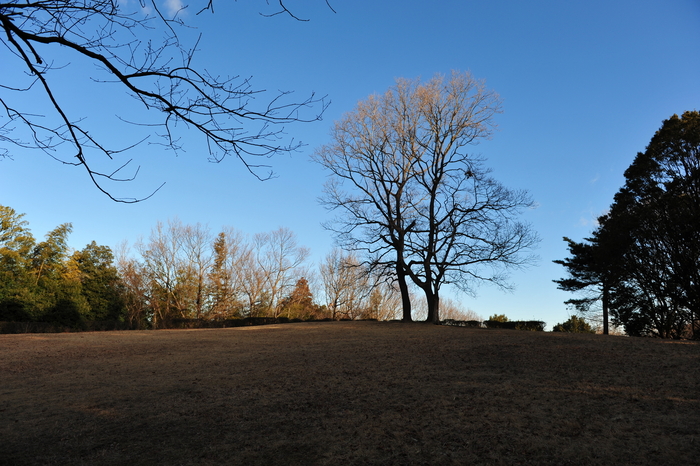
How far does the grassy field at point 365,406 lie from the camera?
510 cm

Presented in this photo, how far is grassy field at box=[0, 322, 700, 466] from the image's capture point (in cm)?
510

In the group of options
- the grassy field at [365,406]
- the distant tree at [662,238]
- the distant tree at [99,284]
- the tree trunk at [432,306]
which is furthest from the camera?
the distant tree at [99,284]

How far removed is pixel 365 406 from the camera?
6.87m

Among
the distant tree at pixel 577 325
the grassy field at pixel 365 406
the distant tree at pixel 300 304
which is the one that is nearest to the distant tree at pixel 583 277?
the distant tree at pixel 577 325

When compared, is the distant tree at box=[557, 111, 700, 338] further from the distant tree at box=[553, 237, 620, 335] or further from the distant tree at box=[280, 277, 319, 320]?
the distant tree at box=[280, 277, 319, 320]

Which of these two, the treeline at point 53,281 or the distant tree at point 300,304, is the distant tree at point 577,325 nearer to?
the distant tree at point 300,304

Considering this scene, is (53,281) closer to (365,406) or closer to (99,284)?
(99,284)

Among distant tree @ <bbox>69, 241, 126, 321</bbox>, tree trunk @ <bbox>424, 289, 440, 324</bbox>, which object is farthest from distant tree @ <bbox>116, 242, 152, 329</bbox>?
tree trunk @ <bbox>424, 289, 440, 324</bbox>

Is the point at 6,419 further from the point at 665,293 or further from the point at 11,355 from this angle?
the point at 665,293

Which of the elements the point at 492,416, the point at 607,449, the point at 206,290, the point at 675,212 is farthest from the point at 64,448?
the point at 206,290

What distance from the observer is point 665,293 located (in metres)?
17.3

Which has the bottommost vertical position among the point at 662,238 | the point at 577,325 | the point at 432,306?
the point at 577,325

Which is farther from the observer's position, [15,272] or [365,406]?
[15,272]

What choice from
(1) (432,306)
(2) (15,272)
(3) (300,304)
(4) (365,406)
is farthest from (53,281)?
(4) (365,406)
